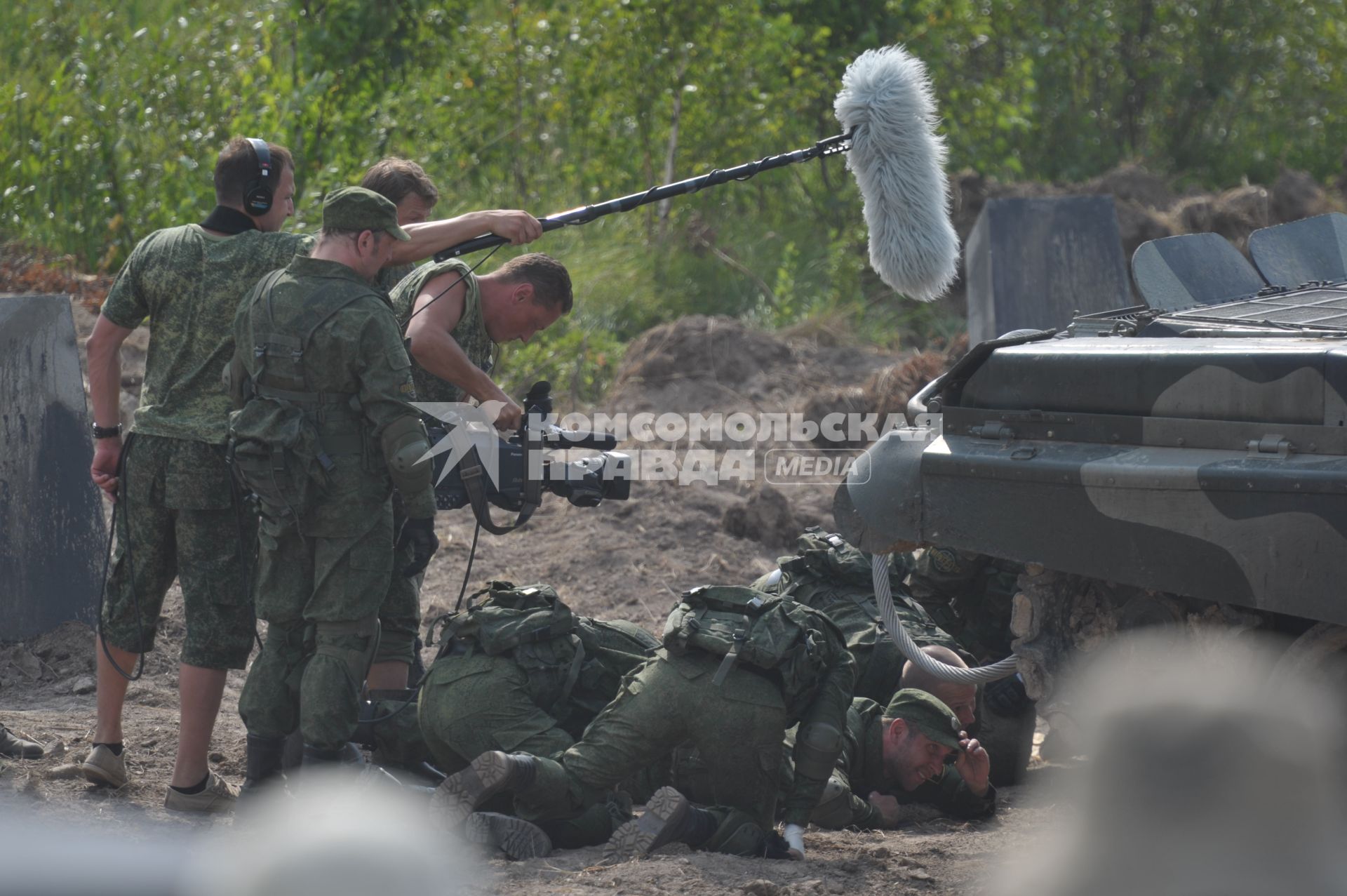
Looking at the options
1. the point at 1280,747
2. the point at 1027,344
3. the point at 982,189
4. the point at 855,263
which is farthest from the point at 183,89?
the point at 1280,747

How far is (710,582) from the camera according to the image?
6.66m

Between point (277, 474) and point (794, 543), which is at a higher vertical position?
point (277, 474)

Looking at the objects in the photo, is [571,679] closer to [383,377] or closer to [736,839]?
[736,839]

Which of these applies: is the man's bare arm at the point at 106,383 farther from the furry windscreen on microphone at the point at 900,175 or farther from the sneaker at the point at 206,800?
the furry windscreen on microphone at the point at 900,175

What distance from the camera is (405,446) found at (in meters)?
3.81

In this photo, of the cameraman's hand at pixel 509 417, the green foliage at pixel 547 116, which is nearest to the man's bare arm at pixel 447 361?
the cameraman's hand at pixel 509 417

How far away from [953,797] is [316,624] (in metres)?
1.89

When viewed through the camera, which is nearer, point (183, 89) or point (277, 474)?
point (277, 474)

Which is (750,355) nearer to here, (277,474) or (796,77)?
(796,77)

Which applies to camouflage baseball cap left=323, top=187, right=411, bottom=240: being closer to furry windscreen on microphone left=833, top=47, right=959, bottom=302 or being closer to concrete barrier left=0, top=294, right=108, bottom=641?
furry windscreen on microphone left=833, top=47, right=959, bottom=302

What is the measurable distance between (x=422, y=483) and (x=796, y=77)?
8.07 m

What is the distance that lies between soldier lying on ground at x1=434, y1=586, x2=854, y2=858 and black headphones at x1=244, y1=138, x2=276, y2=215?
5.28 ft

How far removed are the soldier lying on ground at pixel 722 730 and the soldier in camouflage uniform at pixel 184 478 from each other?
813 millimetres

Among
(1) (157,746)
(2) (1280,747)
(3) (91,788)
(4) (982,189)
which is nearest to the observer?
(2) (1280,747)
